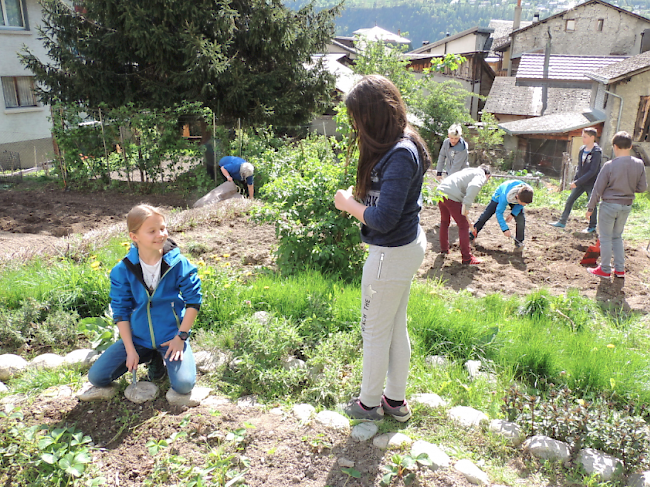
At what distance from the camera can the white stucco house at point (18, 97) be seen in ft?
55.1

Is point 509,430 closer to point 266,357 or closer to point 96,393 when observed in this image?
point 266,357

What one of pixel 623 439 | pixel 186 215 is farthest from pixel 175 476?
pixel 186 215

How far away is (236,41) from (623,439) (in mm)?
12349

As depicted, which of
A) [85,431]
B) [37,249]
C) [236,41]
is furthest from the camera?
[236,41]


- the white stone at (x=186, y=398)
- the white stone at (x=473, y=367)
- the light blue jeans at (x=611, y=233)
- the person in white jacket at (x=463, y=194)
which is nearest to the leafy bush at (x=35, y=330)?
the white stone at (x=186, y=398)

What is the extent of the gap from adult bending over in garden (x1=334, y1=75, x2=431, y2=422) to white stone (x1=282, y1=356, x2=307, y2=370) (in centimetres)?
66

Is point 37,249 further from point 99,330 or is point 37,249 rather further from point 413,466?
point 413,466

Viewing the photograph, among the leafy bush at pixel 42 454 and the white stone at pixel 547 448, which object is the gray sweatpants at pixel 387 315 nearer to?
the white stone at pixel 547 448

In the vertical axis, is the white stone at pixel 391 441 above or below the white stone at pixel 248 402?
above

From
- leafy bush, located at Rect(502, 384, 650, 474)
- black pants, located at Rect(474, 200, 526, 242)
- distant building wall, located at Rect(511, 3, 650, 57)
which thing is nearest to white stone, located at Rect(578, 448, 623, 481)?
leafy bush, located at Rect(502, 384, 650, 474)

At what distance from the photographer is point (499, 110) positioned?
26.0 meters

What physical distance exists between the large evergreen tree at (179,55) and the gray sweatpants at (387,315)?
32.9ft

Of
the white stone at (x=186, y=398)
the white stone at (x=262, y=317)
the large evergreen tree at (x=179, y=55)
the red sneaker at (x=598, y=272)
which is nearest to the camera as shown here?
the white stone at (x=186, y=398)

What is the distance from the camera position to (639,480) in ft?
8.02
